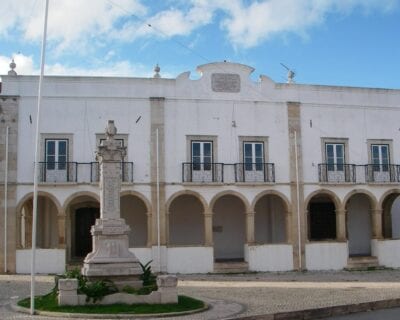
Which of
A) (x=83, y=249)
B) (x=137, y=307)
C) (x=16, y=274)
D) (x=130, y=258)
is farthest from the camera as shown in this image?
(x=83, y=249)

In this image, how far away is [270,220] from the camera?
24.2 metres

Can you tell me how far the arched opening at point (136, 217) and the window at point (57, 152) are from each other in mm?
2888

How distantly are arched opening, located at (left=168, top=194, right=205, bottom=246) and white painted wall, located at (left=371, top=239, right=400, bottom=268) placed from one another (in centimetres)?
677

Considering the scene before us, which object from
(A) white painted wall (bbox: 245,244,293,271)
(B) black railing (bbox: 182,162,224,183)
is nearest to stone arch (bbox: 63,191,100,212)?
(B) black railing (bbox: 182,162,224,183)

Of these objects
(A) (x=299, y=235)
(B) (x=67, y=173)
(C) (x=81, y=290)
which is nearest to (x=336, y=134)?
(A) (x=299, y=235)

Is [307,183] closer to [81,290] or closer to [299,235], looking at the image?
[299,235]

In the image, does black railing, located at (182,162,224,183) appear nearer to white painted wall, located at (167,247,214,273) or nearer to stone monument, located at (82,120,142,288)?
white painted wall, located at (167,247,214,273)

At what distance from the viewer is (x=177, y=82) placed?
72.5 ft

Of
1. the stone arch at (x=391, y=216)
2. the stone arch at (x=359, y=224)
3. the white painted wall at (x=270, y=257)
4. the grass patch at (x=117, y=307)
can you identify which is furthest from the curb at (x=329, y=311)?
the stone arch at (x=391, y=216)

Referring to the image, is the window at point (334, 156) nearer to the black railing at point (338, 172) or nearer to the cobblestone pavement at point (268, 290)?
the black railing at point (338, 172)

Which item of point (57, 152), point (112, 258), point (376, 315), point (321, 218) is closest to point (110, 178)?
point (112, 258)

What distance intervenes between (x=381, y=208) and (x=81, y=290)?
15469mm

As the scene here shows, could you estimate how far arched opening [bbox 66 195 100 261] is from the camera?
74.6ft

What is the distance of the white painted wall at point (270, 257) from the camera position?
21.7m
